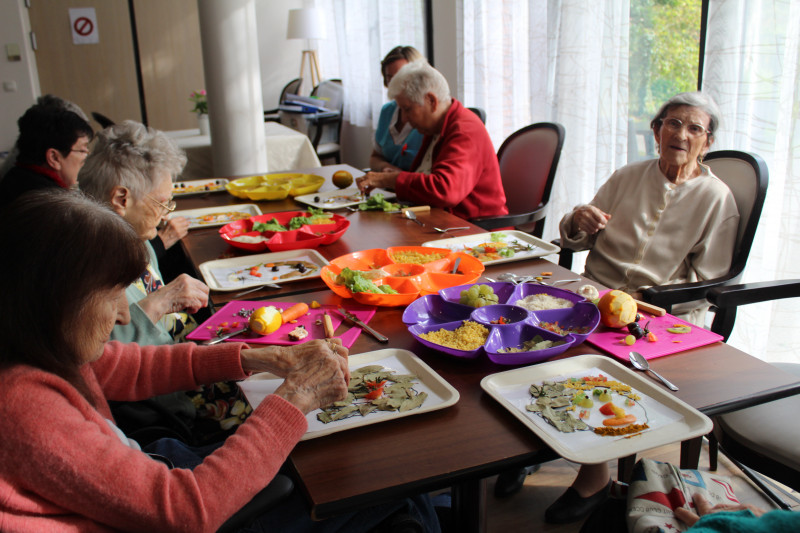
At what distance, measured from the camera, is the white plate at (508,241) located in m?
1.95

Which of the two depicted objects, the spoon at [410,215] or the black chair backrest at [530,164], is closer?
the spoon at [410,215]

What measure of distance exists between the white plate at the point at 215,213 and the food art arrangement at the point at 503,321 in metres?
1.29

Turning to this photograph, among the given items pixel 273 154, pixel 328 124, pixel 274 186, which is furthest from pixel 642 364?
pixel 328 124

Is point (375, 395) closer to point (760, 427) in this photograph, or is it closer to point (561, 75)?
point (760, 427)

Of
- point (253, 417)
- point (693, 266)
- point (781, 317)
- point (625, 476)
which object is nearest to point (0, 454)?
point (253, 417)

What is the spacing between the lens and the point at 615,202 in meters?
2.28

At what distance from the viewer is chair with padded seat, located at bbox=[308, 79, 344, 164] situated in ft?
21.1

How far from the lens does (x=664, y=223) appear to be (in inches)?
82.1

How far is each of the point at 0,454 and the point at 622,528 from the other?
104 centimetres

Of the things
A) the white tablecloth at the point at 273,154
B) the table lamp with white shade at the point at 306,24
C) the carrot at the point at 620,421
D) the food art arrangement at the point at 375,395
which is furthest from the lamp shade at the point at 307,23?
the carrot at the point at 620,421

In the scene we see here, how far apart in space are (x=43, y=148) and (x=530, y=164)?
7.28ft

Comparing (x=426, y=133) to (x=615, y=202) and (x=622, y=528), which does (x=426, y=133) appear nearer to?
(x=615, y=202)

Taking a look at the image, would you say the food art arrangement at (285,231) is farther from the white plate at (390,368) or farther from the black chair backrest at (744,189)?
the black chair backrest at (744,189)

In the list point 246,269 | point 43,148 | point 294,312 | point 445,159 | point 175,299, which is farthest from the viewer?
point 445,159
